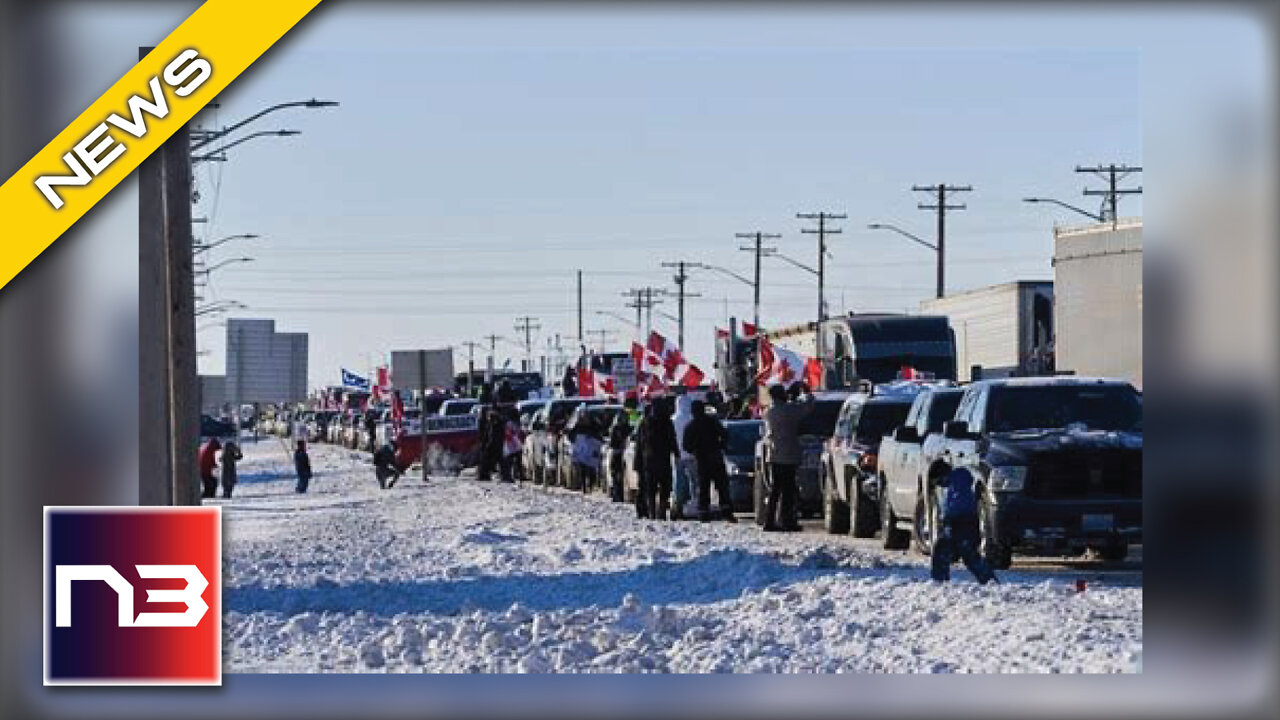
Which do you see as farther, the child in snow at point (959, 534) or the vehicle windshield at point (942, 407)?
the vehicle windshield at point (942, 407)

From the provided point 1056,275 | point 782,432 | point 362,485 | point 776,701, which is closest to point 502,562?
point 782,432

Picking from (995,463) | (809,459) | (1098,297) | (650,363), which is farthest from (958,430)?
(650,363)

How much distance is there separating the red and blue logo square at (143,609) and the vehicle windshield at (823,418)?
67.5 ft

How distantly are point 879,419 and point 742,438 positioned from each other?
670cm

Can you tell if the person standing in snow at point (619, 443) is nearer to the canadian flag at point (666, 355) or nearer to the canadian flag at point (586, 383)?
the canadian flag at point (666, 355)

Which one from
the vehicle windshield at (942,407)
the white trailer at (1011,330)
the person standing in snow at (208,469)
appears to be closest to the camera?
the vehicle windshield at (942,407)

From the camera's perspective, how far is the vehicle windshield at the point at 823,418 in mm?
32062

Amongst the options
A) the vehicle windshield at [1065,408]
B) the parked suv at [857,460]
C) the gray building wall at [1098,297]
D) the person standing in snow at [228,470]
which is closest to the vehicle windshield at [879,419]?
the parked suv at [857,460]

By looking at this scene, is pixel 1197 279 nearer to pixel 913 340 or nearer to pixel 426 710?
pixel 426 710

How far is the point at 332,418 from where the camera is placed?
407 feet

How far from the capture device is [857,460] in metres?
27.8

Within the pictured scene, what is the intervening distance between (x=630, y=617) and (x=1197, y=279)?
22.3 ft

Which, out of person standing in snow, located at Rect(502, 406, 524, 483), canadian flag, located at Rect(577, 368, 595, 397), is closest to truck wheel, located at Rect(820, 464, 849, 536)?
person standing in snow, located at Rect(502, 406, 524, 483)

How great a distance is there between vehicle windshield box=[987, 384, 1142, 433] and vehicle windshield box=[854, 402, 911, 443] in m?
5.59
